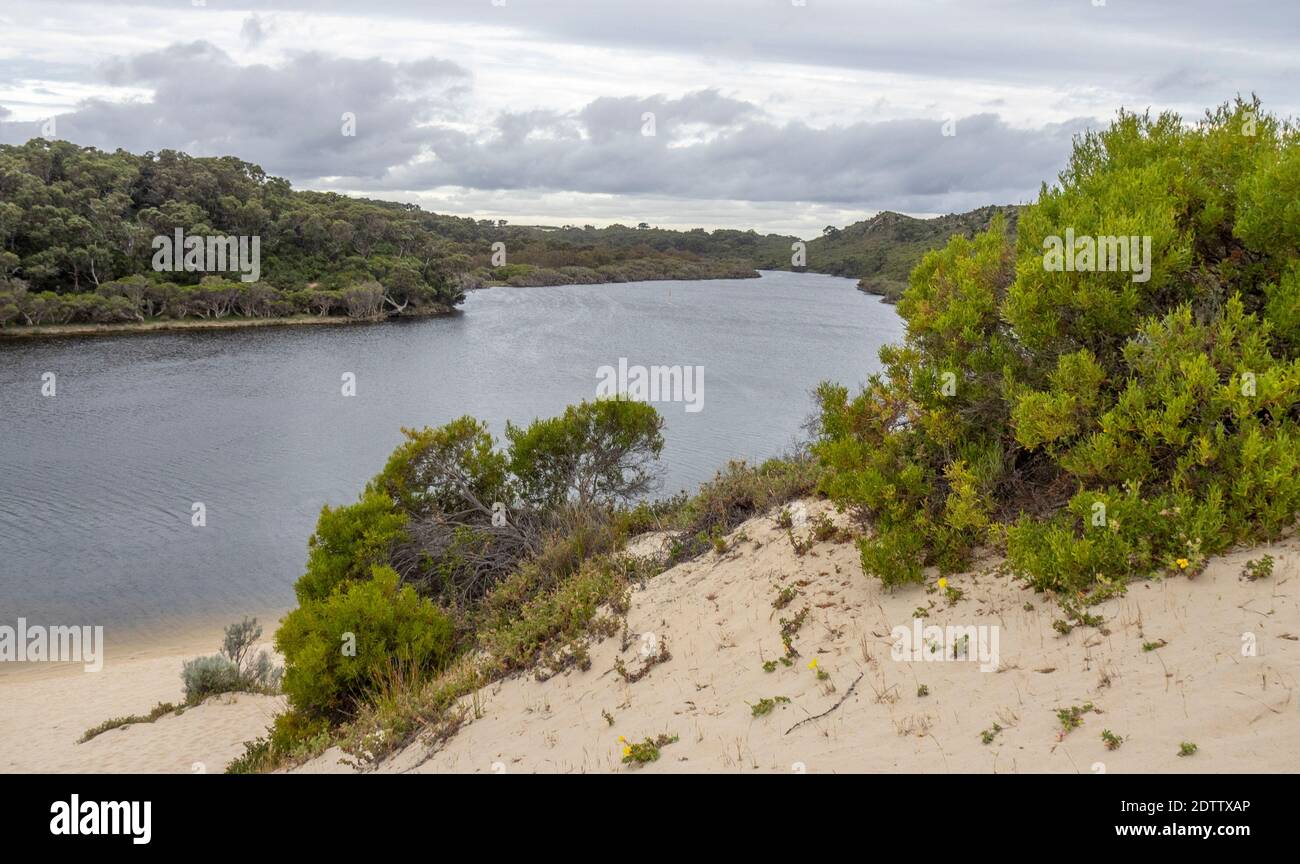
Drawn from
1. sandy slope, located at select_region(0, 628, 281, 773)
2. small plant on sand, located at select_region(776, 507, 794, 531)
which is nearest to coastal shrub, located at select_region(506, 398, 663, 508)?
small plant on sand, located at select_region(776, 507, 794, 531)

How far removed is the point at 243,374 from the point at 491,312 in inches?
1526

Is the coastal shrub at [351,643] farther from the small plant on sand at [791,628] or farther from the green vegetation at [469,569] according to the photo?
the small plant on sand at [791,628]

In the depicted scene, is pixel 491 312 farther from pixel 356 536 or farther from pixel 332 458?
pixel 356 536

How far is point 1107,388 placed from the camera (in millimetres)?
6898

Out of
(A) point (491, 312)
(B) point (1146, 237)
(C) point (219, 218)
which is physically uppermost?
(C) point (219, 218)

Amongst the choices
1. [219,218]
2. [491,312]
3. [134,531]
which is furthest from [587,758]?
[219,218]

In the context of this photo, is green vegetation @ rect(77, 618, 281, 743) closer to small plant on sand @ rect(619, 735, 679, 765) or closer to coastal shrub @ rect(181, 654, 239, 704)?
coastal shrub @ rect(181, 654, 239, 704)

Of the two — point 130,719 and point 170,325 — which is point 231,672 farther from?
point 170,325

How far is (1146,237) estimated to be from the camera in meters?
6.58

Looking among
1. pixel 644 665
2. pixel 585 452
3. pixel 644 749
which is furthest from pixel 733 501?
pixel 644 749

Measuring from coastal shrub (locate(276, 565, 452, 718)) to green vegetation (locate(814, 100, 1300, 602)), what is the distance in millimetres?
5374

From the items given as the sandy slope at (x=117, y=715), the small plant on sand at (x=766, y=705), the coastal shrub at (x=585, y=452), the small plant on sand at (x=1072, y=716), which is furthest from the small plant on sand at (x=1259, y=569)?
the sandy slope at (x=117, y=715)

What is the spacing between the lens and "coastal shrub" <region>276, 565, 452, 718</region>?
31.4ft

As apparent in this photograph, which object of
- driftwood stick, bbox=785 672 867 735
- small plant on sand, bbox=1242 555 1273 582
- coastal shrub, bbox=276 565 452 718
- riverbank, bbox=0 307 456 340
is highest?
riverbank, bbox=0 307 456 340
